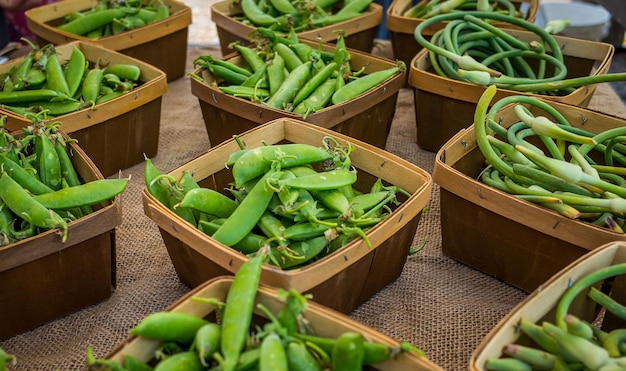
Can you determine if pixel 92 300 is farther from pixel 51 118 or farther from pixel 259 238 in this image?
pixel 51 118

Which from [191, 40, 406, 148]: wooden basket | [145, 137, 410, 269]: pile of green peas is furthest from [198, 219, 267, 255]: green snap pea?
[191, 40, 406, 148]: wooden basket

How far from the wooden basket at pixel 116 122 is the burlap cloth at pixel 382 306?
0.20 meters

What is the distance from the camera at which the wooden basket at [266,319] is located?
1.01 meters

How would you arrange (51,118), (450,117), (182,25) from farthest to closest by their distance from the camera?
(182,25)
(450,117)
(51,118)

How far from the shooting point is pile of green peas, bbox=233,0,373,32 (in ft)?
7.64

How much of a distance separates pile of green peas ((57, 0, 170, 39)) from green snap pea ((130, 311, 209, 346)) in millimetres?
1563

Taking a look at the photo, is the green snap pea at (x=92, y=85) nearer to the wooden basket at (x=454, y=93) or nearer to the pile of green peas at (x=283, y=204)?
the pile of green peas at (x=283, y=204)

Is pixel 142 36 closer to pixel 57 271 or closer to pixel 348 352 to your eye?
pixel 57 271

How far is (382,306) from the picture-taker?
146cm

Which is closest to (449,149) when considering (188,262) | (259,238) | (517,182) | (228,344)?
(517,182)

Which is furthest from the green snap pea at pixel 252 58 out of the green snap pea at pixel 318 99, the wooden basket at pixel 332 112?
the green snap pea at pixel 318 99

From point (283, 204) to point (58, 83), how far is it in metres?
0.95

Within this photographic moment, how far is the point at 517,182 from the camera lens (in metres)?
1.44

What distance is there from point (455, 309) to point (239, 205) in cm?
54
